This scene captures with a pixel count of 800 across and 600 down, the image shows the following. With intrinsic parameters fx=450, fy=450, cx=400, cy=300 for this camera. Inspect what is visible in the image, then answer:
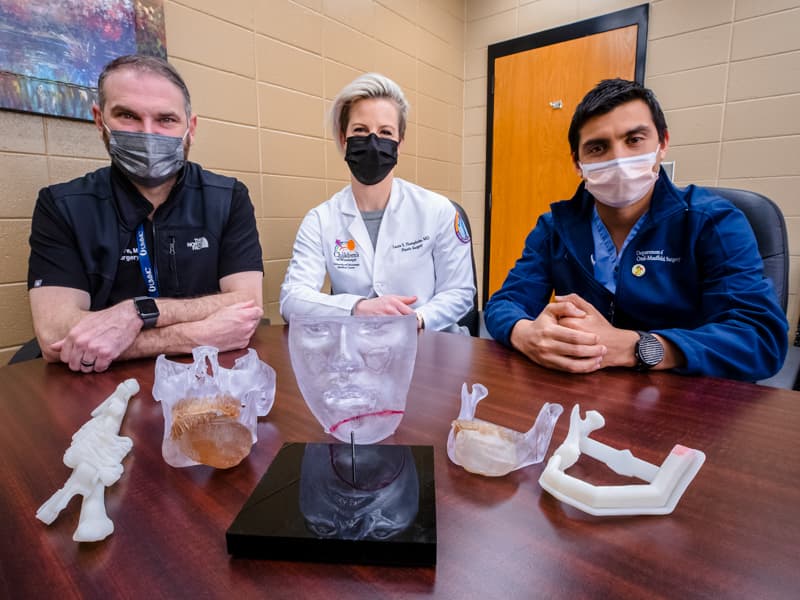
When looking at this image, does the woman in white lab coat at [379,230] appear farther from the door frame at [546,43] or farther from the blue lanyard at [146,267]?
the door frame at [546,43]

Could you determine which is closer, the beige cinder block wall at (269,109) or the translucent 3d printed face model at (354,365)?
the translucent 3d printed face model at (354,365)

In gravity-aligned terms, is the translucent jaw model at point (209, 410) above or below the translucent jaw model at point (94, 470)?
above

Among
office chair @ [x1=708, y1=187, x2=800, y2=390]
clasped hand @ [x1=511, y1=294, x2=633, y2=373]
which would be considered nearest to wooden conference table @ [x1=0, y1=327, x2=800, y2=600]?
clasped hand @ [x1=511, y1=294, x2=633, y2=373]

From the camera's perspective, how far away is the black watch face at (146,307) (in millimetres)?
1060

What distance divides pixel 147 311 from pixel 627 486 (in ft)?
3.42

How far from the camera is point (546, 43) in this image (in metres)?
3.07

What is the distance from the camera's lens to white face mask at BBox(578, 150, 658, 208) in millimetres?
1188

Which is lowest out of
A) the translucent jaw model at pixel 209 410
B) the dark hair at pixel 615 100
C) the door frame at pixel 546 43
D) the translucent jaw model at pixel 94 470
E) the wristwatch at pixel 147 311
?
the translucent jaw model at pixel 94 470

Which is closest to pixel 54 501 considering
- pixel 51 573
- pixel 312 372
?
pixel 51 573

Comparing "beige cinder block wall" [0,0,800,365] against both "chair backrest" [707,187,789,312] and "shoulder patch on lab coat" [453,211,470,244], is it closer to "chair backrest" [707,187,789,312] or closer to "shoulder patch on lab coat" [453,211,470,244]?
"shoulder patch on lab coat" [453,211,470,244]

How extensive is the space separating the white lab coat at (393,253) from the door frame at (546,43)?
138 centimetres

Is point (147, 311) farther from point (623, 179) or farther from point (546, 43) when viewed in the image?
point (546, 43)

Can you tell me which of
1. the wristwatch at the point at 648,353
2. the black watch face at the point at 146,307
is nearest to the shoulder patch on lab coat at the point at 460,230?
the wristwatch at the point at 648,353

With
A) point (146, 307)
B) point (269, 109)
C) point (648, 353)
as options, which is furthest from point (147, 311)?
point (269, 109)
